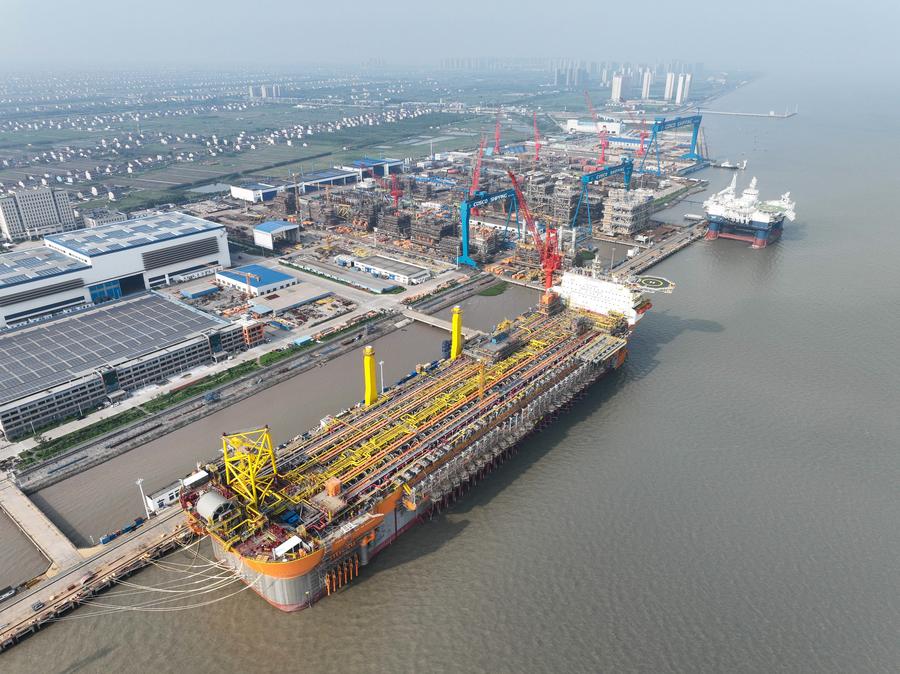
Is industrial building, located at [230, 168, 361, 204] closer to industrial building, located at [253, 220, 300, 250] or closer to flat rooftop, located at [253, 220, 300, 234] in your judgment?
flat rooftop, located at [253, 220, 300, 234]

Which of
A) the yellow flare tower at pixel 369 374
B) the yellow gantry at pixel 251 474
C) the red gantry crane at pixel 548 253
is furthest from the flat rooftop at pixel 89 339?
the red gantry crane at pixel 548 253

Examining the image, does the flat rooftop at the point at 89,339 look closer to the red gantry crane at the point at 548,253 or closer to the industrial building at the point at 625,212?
the red gantry crane at the point at 548,253

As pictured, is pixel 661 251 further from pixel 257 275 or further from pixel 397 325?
pixel 257 275

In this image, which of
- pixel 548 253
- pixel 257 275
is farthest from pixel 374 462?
pixel 257 275

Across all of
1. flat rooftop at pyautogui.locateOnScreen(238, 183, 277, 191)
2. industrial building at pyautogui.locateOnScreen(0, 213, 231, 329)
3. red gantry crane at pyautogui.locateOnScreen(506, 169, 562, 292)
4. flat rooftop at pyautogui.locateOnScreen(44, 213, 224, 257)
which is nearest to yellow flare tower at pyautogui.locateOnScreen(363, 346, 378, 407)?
red gantry crane at pyautogui.locateOnScreen(506, 169, 562, 292)

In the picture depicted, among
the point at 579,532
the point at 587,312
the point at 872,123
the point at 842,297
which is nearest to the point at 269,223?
the point at 587,312

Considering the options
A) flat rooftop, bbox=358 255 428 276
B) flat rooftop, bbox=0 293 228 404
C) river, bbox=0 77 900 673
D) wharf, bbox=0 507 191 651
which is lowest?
river, bbox=0 77 900 673
